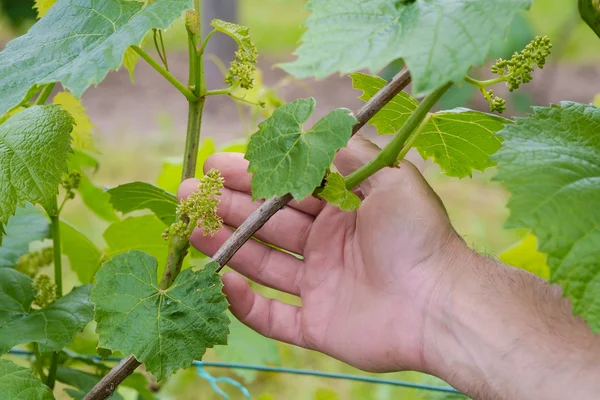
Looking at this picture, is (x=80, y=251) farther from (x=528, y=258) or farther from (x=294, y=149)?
(x=528, y=258)

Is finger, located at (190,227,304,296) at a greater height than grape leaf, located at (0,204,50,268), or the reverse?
grape leaf, located at (0,204,50,268)

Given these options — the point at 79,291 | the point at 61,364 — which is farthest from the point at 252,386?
the point at 79,291

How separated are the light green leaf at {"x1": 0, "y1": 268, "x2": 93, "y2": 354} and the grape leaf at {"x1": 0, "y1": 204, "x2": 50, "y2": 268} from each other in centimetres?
6

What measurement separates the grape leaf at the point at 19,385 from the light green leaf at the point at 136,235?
332mm

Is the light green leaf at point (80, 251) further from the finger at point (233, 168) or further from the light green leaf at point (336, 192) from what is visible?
the light green leaf at point (336, 192)

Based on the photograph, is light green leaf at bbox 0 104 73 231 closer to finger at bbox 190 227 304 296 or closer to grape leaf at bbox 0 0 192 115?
grape leaf at bbox 0 0 192 115

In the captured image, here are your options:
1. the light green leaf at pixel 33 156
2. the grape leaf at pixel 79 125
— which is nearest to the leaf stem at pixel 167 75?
the light green leaf at pixel 33 156

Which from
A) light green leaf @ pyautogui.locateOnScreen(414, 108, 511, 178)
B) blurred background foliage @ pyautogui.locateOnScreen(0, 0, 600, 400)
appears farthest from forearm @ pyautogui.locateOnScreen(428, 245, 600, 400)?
blurred background foliage @ pyautogui.locateOnScreen(0, 0, 600, 400)

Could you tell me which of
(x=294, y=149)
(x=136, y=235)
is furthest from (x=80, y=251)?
(x=294, y=149)

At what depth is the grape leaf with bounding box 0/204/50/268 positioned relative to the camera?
1.25 metres

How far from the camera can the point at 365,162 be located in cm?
116

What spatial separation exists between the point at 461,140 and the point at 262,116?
1024 millimetres

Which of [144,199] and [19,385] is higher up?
[144,199]

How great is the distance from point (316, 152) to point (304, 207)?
0.40 meters
